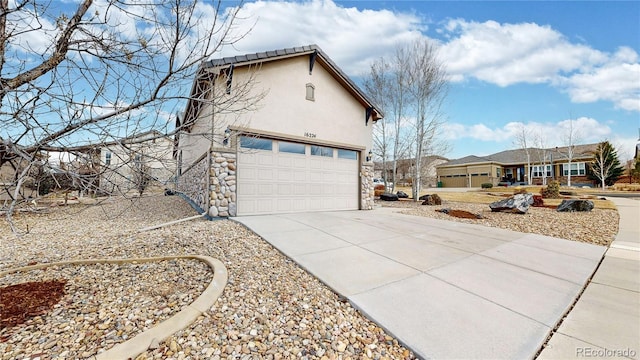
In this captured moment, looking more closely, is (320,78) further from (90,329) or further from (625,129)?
(625,129)

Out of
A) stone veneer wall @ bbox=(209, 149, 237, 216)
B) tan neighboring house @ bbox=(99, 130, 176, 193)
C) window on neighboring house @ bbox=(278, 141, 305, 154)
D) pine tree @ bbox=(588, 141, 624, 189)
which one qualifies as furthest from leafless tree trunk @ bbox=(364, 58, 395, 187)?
pine tree @ bbox=(588, 141, 624, 189)

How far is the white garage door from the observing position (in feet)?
25.7

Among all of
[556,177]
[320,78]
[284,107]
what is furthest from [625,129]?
[284,107]

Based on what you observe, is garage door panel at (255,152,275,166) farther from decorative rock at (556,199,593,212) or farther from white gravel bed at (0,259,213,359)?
decorative rock at (556,199,593,212)

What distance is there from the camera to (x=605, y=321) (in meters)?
2.49

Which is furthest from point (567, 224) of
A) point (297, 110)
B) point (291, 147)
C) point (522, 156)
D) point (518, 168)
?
point (518, 168)

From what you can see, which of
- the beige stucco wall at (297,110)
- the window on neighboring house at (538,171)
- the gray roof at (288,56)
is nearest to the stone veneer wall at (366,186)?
the beige stucco wall at (297,110)

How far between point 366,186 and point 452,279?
291 inches

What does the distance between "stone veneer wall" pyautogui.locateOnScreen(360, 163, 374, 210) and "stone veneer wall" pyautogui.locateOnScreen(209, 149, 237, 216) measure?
521cm

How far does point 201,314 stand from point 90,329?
33.9 inches

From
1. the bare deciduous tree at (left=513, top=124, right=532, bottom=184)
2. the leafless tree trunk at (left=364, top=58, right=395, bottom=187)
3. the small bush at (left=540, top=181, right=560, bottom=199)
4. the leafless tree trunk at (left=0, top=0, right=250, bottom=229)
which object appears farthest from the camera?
the bare deciduous tree at (left=513, top=124, right=532, bottom=184)

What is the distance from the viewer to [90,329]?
2141mm

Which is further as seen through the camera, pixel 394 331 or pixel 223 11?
pixel 223 11

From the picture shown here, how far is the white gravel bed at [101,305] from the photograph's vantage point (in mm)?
1952
